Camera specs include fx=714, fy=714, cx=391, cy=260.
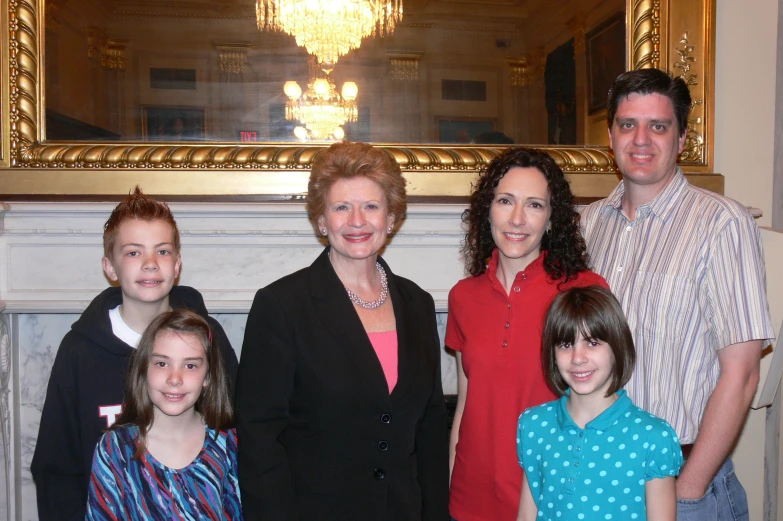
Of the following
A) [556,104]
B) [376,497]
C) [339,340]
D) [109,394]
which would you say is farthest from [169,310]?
[556,104]

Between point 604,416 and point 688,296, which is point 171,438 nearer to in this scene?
point 604,416

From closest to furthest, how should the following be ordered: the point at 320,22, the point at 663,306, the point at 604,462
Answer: the point at 604,462, the point at 663,306, the point at 320,22

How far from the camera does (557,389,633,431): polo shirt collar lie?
5.46 feet

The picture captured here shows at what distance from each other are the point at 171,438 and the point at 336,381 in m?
0.46

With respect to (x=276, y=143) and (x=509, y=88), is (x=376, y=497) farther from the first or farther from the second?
(x=509, y=88)

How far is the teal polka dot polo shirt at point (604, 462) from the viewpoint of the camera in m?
1.62

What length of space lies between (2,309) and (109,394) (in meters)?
0.97

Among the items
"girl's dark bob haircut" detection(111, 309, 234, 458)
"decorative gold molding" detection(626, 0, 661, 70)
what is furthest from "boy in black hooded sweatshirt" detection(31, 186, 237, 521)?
"decorative gold molding" detection(626, 0, 661, 70)

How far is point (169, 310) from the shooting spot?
1.99m

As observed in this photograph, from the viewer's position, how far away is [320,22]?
9.11 feet

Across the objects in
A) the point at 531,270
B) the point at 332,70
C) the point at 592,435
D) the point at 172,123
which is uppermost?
the point at 332,70

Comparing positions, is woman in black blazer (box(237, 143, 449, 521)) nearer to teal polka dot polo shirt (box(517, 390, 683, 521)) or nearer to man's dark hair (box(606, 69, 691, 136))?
teal polka dot polo shirt (box(517, 390, 683, 521))

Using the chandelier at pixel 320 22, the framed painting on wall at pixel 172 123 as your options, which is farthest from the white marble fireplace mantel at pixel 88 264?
the chandelier at pixel 320 22

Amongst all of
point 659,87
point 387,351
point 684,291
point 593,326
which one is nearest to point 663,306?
point 684,291
